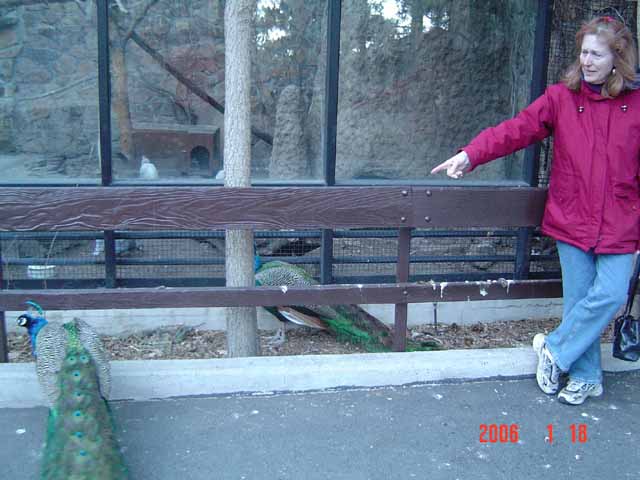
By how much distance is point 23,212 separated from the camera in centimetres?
349

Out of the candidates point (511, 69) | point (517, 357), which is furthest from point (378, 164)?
point (517, 357)

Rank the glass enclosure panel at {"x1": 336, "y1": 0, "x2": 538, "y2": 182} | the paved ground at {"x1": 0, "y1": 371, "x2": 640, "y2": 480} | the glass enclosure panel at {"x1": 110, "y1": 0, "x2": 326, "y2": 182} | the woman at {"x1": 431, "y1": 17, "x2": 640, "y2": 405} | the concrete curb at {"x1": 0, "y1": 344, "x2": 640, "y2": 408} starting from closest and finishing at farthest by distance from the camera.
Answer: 1. the paved ground at {"x1": 0, "y1": 371, "x2": 640, "y2": 480}
2. the woman at {"x1": 431, "y1": 17, "x2": 640, "y2": 405}
3. the concrete curb at {"x1": 0, "y1": 344, "x2": 640, "y2": 408}
4. the glass enclosure panel at {"x1": 110, "y1": 0, "x2": 326, "y2": 182}
5. the glass enclosure panel at {"x1": 336, "y1": 0, "x2": 538, "y2": 182}

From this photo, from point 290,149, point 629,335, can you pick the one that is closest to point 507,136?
point 629,335

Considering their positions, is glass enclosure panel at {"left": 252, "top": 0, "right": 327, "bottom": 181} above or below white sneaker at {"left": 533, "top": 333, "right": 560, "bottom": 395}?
above

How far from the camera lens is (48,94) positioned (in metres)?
5.10

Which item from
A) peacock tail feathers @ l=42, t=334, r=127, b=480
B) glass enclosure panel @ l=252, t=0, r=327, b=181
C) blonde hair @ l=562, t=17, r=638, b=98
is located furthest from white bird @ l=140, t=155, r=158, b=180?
blonde hair @ l=562, t=17, r=638, b=98

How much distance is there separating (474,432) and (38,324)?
2.37m

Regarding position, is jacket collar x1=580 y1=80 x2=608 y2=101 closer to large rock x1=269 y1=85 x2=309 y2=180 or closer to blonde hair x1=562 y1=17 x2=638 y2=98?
blonde hair x1=562 y1=17 x2=638 y2=98

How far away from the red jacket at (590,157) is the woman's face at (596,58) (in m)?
0.09

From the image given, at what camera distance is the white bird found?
5152 mm

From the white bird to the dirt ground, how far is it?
1.23 m

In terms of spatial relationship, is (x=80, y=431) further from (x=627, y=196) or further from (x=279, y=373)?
(x=627, y=196)

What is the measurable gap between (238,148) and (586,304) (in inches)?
85.2
